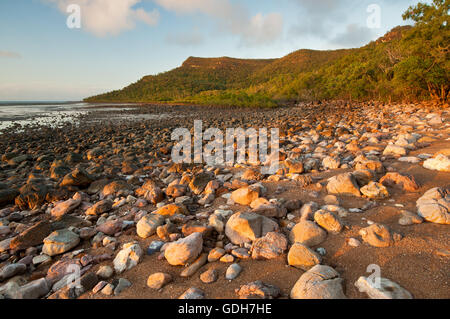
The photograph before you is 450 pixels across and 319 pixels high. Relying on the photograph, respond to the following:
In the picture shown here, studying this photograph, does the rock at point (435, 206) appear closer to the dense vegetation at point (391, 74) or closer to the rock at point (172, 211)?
the rock at point (172, 211)

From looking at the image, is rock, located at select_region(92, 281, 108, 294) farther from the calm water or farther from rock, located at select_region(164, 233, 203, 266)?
the calm water

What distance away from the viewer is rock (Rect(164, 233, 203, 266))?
6.08 feet

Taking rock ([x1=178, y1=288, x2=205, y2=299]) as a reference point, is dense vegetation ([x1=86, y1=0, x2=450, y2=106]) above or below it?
above

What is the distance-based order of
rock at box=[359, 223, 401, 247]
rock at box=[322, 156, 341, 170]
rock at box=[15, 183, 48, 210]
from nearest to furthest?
1. rock at box=[359, 223, 401, 247]
2. rock at box=[15, 183, 48, 210]
3. rock at box=[322, 156, 341, 170]

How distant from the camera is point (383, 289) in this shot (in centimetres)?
136

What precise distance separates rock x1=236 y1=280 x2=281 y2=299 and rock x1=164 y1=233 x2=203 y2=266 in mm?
506

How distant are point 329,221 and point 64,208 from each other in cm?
342

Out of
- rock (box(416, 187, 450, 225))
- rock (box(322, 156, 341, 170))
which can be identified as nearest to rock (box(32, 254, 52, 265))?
rock (box(416, 187, 450, 225))

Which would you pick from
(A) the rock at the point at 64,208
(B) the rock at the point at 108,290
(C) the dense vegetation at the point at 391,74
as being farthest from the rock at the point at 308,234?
(C) the dense vegetation at the point at 391,74

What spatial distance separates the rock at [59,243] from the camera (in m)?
2.21

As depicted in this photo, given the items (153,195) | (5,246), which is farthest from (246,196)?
(5,246)

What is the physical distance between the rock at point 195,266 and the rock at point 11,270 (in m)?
1.46

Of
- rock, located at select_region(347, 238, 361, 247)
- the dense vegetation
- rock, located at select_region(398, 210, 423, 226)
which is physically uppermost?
the dense vegetation
